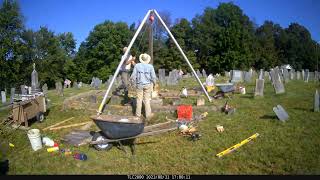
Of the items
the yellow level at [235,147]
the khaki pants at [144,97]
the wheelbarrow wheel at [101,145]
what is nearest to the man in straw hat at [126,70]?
→ the khaki pants at [144,97]

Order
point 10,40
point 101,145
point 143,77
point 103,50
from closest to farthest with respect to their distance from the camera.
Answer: point 101,145, point 143,77, point 10,40, point 103,50

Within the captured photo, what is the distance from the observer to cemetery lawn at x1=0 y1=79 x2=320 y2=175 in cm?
673

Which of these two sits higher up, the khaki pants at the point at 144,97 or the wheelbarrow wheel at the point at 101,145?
the khaki pants at the point at 144,97

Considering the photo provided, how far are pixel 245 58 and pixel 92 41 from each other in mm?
30584

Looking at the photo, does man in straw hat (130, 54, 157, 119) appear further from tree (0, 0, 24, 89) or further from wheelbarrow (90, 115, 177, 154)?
tree (0, 0, 24, 89)

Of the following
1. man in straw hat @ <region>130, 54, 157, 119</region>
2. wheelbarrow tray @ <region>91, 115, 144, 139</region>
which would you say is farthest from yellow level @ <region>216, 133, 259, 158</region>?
man in straw hat @ <region>130, 54, 157, 119</region>

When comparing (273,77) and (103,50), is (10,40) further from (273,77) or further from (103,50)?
(273,77)

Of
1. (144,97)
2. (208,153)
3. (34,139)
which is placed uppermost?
(144,97)

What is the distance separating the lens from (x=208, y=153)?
757cm

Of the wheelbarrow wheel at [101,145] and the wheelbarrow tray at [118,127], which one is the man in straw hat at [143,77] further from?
the wheelbarrow tray at [118,127]

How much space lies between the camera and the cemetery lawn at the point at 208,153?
6734mm

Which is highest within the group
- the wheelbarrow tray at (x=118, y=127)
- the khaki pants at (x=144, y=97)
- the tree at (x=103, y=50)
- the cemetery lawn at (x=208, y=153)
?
the tree at (x=103, y=50)

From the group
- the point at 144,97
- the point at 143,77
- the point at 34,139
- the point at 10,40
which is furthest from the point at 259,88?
the point at 10,40

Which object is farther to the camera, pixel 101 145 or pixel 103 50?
pixel 103 50
